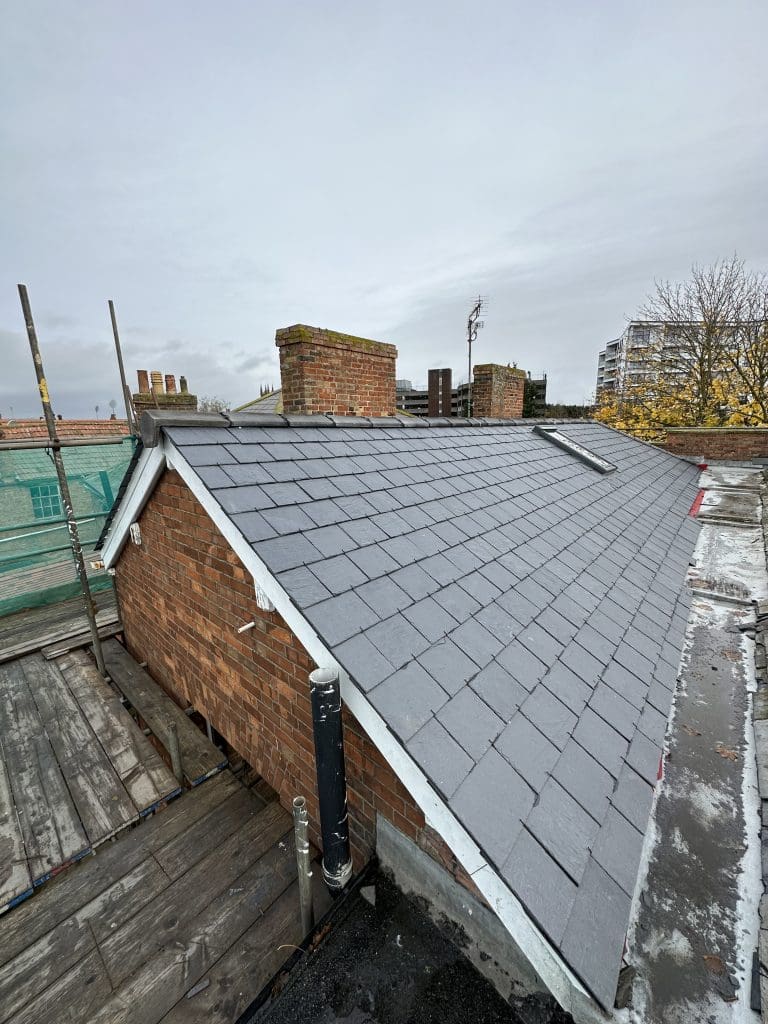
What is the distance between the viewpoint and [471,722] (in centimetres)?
188

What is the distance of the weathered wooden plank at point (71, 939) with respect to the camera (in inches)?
86.4

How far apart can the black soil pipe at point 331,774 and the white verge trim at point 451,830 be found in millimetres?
81

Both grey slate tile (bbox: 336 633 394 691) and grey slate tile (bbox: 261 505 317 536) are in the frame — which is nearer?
grey slate tile (bbox: 336 633 394 691)

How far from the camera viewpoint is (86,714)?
4262mm

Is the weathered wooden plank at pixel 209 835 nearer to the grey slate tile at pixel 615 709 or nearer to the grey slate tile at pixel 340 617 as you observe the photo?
the grey slate tile at pixel 340 617

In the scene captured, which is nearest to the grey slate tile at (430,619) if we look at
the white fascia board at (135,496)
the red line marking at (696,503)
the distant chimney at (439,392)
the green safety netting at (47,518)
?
the white fascia board at (135,496)

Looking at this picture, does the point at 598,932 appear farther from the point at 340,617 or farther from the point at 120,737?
the point at 120,737

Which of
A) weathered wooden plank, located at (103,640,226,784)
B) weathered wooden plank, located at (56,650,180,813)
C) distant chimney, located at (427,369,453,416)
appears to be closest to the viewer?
weathered wooden plank, located at (56,650,180,813)

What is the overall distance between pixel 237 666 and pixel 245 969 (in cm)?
171

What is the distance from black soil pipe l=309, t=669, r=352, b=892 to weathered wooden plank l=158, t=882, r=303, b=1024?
0.37m

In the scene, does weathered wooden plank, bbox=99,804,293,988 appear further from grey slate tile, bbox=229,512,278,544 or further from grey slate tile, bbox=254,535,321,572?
grey slate tile, bbox=229,512,278,544

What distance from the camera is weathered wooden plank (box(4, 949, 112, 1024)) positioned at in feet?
6.79

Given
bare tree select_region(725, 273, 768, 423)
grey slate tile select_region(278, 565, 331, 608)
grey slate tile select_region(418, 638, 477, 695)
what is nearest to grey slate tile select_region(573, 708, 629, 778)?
grey slate tile select_region(418, 638, 477, 695)

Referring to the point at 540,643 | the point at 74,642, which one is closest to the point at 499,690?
the point at 540,643
